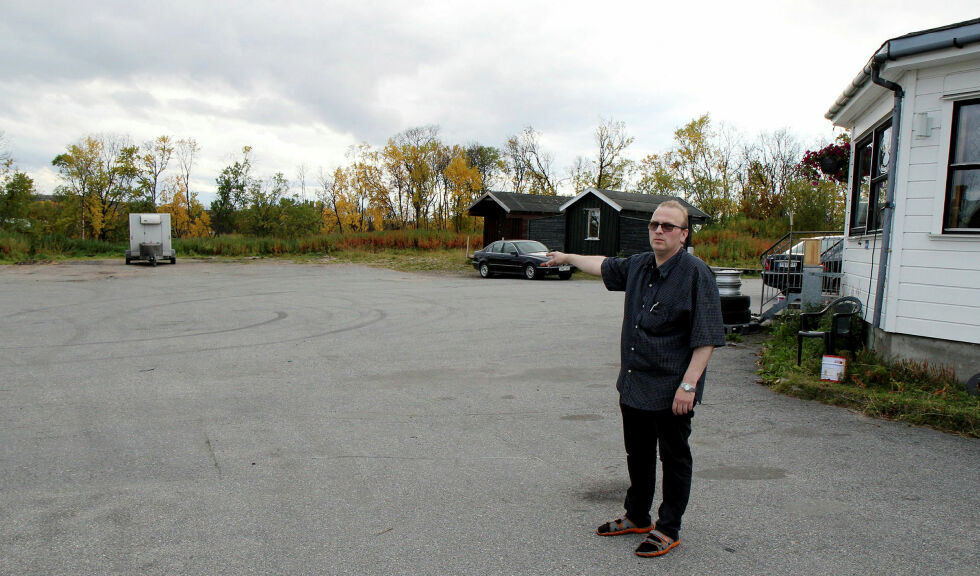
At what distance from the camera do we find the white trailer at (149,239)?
29062 mm

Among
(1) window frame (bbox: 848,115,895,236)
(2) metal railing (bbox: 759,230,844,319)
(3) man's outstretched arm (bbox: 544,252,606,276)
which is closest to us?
(3) man's outstretched arm (bbox: 544,252,606,276)

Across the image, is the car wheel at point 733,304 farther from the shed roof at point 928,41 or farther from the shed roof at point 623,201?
the shed roof at point 623,201

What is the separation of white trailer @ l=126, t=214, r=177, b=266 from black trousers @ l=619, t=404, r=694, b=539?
1178 inches

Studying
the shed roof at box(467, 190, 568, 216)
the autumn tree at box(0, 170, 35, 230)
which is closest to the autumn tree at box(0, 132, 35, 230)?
the autumn tree at box(0, 170, 35, 230)

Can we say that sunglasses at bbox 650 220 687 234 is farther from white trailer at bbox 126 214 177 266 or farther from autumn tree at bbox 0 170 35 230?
autumn tree at bbox 0 170 35 230

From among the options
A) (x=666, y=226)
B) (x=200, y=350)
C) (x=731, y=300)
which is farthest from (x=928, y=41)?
(x=200, y=350)

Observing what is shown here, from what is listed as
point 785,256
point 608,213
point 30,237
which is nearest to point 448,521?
point 785,256

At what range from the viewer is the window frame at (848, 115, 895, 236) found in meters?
8.00

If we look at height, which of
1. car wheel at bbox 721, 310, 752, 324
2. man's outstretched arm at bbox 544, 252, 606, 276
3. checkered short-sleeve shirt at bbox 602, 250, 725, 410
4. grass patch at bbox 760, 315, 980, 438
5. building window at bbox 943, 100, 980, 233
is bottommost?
grass patch at bbox 760, 315, 980, 438

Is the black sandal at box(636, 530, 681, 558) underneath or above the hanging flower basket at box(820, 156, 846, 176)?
underneath

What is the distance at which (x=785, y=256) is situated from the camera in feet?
35.9

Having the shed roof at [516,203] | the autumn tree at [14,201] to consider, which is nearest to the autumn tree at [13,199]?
the autumn tree at [14,201]

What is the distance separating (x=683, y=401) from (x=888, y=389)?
4426 millimetres

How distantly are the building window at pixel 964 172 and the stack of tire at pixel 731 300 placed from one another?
4.08 metres
